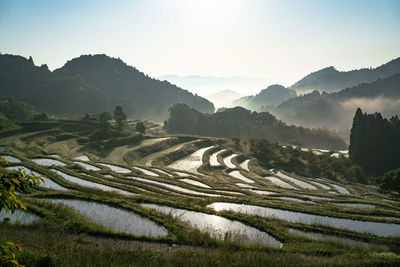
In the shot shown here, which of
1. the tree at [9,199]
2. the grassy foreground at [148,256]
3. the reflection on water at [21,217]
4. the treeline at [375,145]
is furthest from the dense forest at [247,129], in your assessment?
the tree at [9,199]

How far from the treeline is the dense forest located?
67.7 meters

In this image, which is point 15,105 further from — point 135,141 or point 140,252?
point 140,252

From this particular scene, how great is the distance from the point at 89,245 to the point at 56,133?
69.0 metres

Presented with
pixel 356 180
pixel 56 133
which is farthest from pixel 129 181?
pixel 356 180

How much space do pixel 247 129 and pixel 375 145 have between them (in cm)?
9585

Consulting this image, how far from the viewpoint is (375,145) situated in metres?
71.5

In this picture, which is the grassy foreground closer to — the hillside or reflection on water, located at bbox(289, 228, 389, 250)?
the hillside

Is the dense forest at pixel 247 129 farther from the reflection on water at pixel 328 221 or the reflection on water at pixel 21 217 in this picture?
the reflection on water at pixel 21 217

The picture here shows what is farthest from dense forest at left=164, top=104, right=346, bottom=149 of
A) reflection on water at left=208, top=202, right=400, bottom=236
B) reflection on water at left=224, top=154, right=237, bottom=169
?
reflection on water at left=208, top=202, right=400, bottom=236

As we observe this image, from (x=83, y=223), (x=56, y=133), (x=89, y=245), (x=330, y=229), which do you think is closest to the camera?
(x=89, y=245)

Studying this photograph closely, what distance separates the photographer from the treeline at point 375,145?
6988 cm

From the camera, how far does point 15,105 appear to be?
151625 millimetres

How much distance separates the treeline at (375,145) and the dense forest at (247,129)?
67687 mm

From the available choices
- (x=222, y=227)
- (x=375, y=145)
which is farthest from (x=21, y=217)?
(x=375, y=145)
